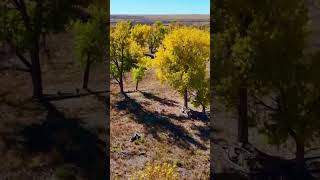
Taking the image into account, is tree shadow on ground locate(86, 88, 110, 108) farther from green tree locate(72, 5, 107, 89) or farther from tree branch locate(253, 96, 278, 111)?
tree branch locate(253, 96, 278, 111)

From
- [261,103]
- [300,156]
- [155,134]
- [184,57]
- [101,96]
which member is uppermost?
[184,57]

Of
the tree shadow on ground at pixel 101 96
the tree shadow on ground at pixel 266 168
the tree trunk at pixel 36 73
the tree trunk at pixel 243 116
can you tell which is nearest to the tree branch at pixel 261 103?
the tree trunk at pixel 243 116

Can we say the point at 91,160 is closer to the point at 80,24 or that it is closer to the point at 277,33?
the point at 80,24

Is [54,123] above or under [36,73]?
under

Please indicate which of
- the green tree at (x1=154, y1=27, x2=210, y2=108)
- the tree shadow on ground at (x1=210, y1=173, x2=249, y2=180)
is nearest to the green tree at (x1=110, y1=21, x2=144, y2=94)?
the green tree at (x1=154, y1=27, x2=210, y2=108)

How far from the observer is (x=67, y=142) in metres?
12.6

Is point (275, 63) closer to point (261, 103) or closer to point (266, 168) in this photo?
point (261, 103)

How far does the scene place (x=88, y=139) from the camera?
12.9 metres

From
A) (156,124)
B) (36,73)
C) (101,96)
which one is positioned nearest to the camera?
(36,73)

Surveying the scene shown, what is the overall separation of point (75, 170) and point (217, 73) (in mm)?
5871

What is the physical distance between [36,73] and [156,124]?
87.9 feet

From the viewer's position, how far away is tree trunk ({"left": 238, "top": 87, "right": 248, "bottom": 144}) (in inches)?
555

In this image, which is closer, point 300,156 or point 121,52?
point 300,156

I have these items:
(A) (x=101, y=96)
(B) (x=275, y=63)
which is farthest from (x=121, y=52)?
(B) (x=275, y=63)
